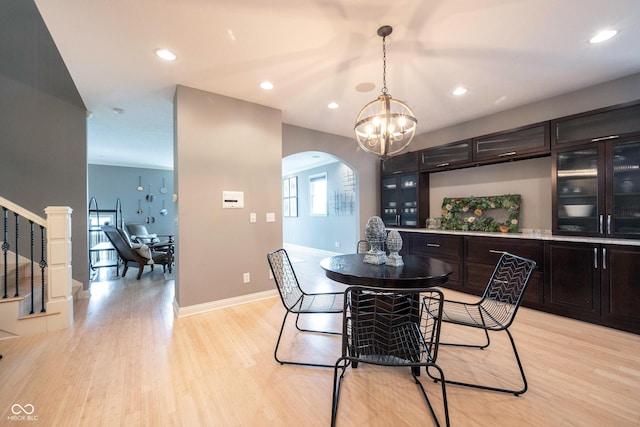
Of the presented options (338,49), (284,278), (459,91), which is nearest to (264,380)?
(284,278)

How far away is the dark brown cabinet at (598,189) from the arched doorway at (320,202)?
9.72 ft

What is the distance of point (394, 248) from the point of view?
2.00 m

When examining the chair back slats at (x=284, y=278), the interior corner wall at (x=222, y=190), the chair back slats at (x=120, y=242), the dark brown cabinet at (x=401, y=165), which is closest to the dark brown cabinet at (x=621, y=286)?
the dark brown cabinet at (x=401, y=165)

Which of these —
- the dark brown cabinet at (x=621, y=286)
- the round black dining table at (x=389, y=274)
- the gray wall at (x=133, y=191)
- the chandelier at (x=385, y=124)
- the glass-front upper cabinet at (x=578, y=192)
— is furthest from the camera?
the gray wall at (x=133, y=191)

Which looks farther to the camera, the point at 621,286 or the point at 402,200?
the point at 402,200

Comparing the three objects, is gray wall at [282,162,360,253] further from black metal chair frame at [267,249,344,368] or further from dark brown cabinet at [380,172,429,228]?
black metal chair frame at [267,249,344,368]

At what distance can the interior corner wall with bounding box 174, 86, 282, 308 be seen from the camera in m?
2.95

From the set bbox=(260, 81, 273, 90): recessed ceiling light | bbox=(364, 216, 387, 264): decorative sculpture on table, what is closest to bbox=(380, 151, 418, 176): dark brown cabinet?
bbox=(260, 81, 273, 90): recessed ceiling light

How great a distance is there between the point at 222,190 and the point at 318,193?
4.64 metres

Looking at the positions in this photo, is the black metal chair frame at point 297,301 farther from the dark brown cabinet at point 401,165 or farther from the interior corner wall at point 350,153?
the dark brown cabinet at point 401,165

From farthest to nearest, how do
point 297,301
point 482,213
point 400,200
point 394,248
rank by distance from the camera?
point 400,200
point 482,213
point 297,301
point 394,248

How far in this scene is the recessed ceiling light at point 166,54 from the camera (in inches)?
91.1

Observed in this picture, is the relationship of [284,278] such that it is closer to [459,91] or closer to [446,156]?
[459,91]

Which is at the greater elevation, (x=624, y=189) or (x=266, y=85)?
(x=266, y=85)
